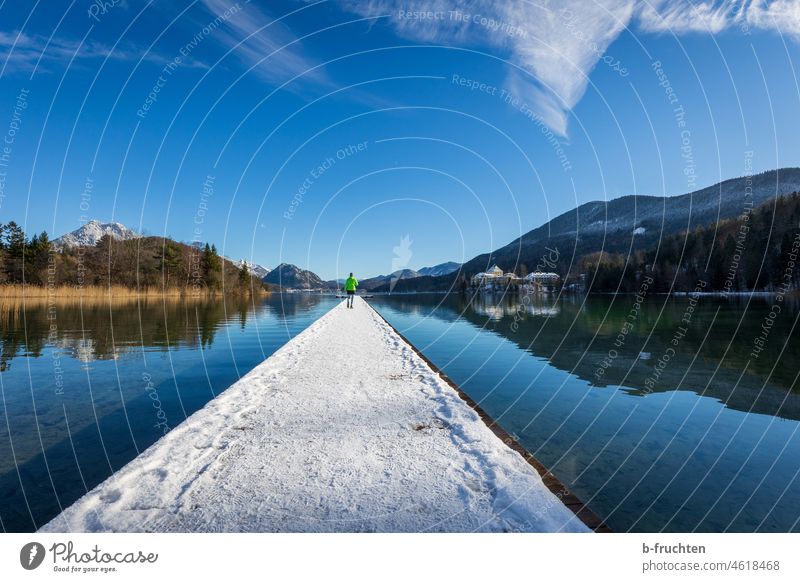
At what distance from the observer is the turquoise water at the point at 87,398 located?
4293 millimetres

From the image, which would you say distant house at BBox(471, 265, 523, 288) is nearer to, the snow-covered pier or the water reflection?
the water reflection

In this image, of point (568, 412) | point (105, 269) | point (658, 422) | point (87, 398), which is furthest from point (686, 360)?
point (105, 269)

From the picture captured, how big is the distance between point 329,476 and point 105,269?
7176 cm

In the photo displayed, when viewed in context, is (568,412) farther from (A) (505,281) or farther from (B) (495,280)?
(A) (505,281)

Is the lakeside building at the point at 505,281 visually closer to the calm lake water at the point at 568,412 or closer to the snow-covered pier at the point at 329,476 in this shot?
the calm lake water at the point at 568,412

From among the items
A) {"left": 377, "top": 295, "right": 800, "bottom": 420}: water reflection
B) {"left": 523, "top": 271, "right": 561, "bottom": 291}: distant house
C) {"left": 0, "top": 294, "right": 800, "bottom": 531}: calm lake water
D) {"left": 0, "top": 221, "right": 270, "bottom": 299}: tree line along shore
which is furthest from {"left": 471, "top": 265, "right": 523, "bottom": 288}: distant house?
{"left": 0, "top": 294, "right": 800, "bottom": 531}: calm lake water

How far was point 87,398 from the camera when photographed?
7.47 meters

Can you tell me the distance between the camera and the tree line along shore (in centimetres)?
5047

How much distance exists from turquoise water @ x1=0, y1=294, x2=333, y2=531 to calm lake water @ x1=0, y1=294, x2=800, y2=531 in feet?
0.10

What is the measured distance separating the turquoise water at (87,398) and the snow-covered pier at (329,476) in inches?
35.7

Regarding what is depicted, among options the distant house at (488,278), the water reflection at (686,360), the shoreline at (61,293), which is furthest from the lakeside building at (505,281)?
the water reflection at (686,360)
